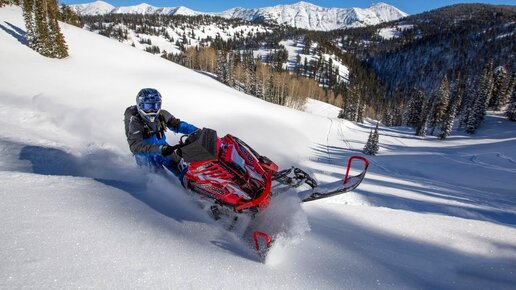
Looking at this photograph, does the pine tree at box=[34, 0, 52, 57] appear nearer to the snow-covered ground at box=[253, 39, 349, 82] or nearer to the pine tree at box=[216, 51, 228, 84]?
the pine tree at box=[216, 51, 228, 84]

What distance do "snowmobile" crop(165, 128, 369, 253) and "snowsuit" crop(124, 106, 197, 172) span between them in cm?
63

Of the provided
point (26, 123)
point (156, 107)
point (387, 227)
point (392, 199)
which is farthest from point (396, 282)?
point (26, 123)

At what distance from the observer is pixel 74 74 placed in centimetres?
2886

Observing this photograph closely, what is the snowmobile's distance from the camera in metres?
5.43

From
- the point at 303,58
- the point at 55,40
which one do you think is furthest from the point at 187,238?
the point at 303,58

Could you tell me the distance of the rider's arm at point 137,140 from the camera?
Answer: 635cm

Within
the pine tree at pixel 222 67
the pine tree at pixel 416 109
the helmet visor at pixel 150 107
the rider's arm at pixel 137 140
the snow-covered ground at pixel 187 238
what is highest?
the helmet visor at pixel 150 107

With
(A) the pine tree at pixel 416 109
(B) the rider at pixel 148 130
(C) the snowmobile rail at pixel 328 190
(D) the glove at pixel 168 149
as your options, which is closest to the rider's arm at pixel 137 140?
(B) the rider at pixel 148 130

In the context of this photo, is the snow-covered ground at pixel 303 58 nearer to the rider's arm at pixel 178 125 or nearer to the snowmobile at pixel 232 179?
the rider's arm at pixel 178 125

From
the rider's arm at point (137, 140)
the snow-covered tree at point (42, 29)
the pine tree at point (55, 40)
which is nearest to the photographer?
the rider's arm at point (137, 140)

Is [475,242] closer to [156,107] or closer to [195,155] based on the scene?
[195,155]

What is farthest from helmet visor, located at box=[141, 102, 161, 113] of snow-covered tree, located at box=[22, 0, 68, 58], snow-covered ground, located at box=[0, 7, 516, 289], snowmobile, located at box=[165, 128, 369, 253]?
snow-covered tree, located at box=[22, 0, 68, 58]

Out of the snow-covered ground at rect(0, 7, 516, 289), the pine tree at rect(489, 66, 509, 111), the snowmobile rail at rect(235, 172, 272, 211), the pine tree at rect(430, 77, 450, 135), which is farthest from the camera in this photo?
the pine tree at rect(489, 66, 509, 111)

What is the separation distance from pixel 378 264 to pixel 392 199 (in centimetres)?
987
